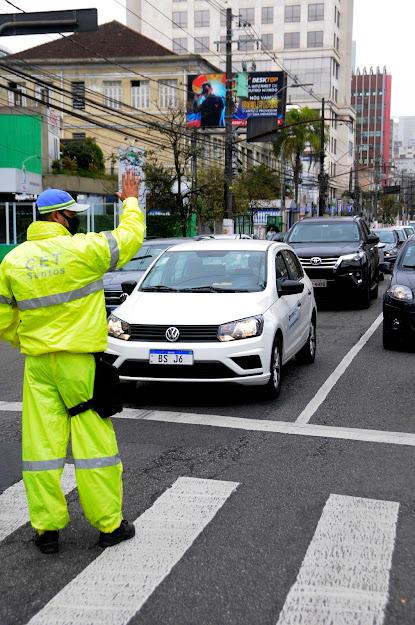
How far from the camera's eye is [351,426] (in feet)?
22.7

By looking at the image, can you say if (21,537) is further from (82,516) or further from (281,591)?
(281,591)

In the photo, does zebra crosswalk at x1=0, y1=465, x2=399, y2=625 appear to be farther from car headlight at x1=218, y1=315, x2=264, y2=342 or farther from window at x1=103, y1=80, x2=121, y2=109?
window at x1=103, y1=80, x2=121, y2=109

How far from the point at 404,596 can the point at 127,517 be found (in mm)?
1732

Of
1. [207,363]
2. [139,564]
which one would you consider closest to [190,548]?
[139,564]

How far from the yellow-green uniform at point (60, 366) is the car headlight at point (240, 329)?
3.37 meters

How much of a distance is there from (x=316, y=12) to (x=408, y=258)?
315 ft

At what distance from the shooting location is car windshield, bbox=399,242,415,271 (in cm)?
1180

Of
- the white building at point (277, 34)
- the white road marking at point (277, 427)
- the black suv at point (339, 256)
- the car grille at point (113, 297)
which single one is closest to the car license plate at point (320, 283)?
the black suv at point (339, 256)

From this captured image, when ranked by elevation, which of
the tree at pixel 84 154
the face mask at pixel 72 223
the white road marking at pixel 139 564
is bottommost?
the white road marking at pixel 139 564

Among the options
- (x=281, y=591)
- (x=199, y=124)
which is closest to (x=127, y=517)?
(x=281, y=591)

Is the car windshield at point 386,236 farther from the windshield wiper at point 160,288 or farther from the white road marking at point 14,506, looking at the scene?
the white road marking at point 14,506

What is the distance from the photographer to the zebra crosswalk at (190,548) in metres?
3.50

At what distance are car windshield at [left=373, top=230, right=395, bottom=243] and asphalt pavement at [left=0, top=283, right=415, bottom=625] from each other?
22.4 metres

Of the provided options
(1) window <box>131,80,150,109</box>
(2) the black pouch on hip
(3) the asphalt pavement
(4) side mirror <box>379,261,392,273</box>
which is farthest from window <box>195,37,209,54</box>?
(2) the black pouch on hip
